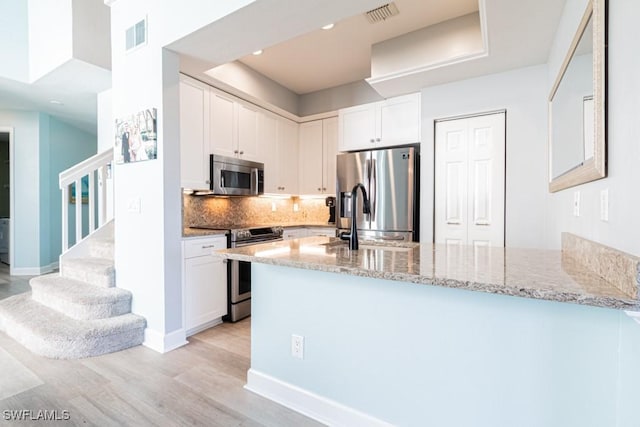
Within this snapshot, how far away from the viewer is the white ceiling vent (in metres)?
2.69

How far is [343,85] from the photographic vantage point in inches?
172

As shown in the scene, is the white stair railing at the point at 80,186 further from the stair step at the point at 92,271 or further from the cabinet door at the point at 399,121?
the cabinet door at the point at 399,121

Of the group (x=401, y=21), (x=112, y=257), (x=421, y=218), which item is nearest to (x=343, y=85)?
(x=401, y=21)

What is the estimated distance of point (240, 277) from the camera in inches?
129

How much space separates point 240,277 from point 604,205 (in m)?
2.91

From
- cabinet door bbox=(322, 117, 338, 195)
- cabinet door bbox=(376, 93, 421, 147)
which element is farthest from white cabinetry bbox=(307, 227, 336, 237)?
cabinet door bbox=(376, 93, 421, 147)

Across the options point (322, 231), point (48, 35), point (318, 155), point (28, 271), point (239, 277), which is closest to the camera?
point (239, 277)

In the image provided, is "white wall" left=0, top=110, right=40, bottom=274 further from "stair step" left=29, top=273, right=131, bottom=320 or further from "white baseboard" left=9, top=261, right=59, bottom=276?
"stair step" left=29, top=273, right=131, bottom=320

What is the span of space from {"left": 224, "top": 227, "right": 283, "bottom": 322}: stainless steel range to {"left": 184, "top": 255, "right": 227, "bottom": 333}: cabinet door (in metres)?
0.07

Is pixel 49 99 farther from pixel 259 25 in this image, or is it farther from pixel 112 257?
pixel 259 25

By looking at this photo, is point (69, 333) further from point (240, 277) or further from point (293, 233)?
point (293, 233)

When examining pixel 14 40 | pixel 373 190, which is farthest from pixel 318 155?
pixel 14 40

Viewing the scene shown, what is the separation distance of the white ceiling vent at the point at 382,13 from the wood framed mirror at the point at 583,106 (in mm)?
1439

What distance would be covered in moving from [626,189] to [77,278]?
13.6 feet
